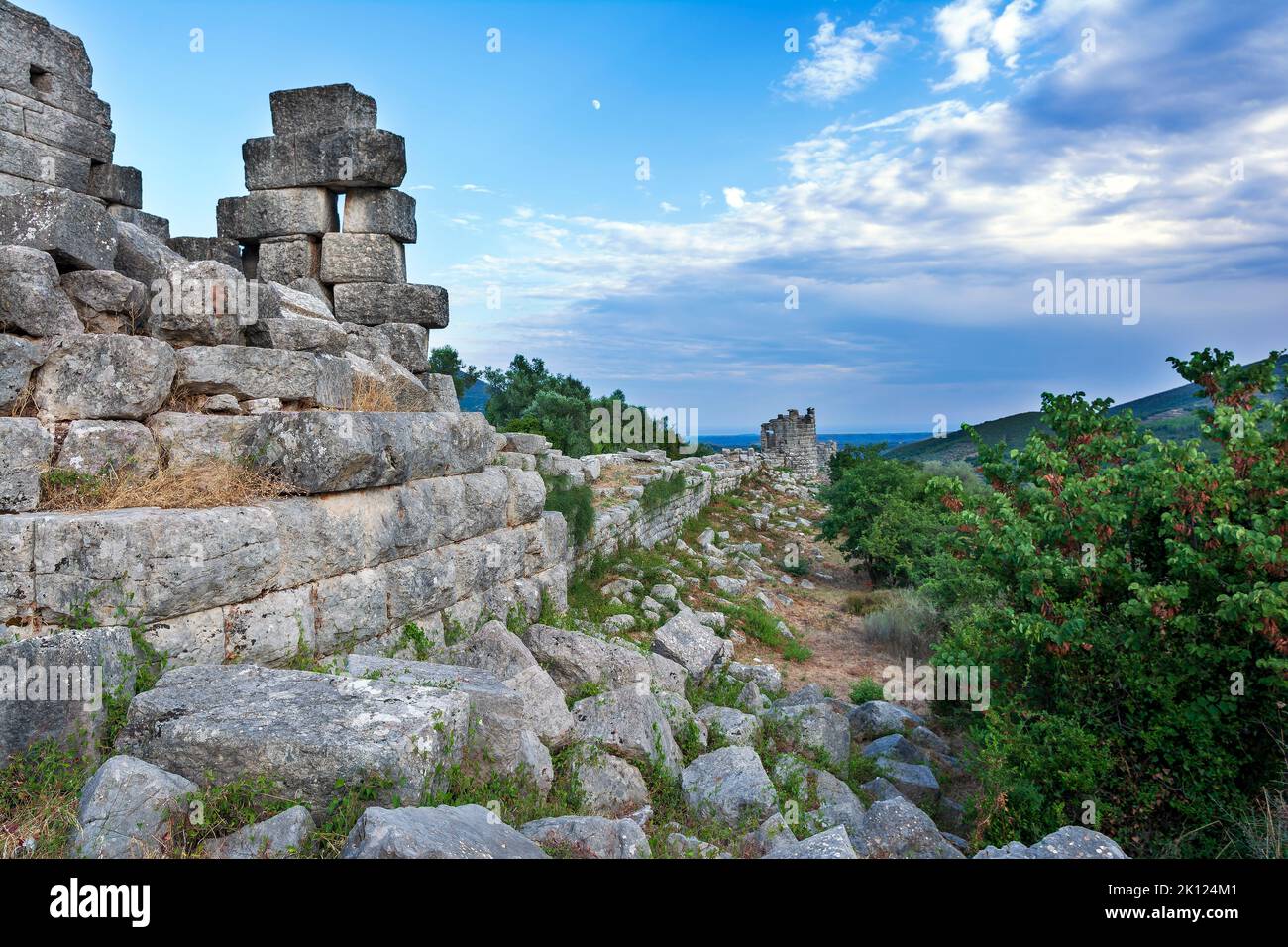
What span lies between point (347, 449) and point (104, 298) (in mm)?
1782

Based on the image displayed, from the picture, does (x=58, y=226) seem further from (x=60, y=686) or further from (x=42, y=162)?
(x=42, y=162)

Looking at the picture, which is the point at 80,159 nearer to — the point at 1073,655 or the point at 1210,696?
the point at 1073,655

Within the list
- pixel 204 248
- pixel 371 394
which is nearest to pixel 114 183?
pixel 204 248

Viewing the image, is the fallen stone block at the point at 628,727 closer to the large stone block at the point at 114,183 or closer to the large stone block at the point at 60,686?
the large stone block at the point at 60,686

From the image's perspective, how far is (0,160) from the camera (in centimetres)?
761

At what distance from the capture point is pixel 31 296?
4.97 metres

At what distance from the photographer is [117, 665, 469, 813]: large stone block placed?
12.0 ft

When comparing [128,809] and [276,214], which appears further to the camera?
[276,214]

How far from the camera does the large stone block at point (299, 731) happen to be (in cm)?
366

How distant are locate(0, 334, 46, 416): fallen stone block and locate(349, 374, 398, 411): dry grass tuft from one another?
2284mm

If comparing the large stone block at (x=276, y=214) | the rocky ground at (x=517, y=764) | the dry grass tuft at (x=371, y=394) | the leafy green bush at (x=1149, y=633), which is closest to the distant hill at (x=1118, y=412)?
the leafy green bush at (x=1149, y=633)

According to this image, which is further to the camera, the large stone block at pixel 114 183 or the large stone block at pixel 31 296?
the large stone block at pixel 114 183

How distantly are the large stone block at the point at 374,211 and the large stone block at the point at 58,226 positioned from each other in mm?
3625

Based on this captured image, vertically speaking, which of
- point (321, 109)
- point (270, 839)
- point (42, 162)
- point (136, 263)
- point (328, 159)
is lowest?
point (270, 839)
